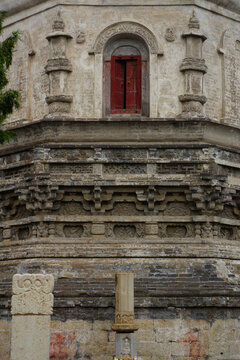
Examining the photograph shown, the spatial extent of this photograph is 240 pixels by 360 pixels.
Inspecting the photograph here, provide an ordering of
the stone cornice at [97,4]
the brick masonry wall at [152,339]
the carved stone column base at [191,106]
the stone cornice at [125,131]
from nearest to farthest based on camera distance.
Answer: the brick masonry wall at [152,339], the stone cornice at [125,131], the carved stone column base at [191,106], the stone cornice at [97,4]

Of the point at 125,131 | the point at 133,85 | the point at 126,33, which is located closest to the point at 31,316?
the point at 125,131

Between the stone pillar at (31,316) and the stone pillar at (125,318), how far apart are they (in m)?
2.38

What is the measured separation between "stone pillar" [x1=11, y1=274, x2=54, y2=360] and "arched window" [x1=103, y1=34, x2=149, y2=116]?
7478 millimetres

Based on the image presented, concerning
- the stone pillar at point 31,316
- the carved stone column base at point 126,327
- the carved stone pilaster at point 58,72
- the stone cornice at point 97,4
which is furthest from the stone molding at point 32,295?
the stone cornice at point 97,4

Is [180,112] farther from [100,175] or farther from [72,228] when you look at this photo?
[72,228]

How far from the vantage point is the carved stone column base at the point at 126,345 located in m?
20.0

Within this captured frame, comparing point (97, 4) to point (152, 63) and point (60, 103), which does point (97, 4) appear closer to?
point (152, 63)

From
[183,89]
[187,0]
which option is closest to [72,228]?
[183,89]

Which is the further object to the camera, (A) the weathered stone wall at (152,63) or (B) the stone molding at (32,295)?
(A) the weathered stone wall at (152,63)

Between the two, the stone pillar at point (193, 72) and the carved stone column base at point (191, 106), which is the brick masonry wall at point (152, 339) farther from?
the stone pillar at point (193, 72)

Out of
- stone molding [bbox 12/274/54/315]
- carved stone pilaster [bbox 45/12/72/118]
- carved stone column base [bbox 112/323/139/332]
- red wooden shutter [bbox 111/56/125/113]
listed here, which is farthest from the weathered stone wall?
stone molding [bbox 12/274/54/315]

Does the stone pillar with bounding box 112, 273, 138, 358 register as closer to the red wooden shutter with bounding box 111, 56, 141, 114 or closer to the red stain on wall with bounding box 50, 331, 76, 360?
the red stain on wall with bounding box 50, 331, 76, 360

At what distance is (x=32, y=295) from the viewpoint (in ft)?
60.6

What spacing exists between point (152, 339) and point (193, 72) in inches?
302
